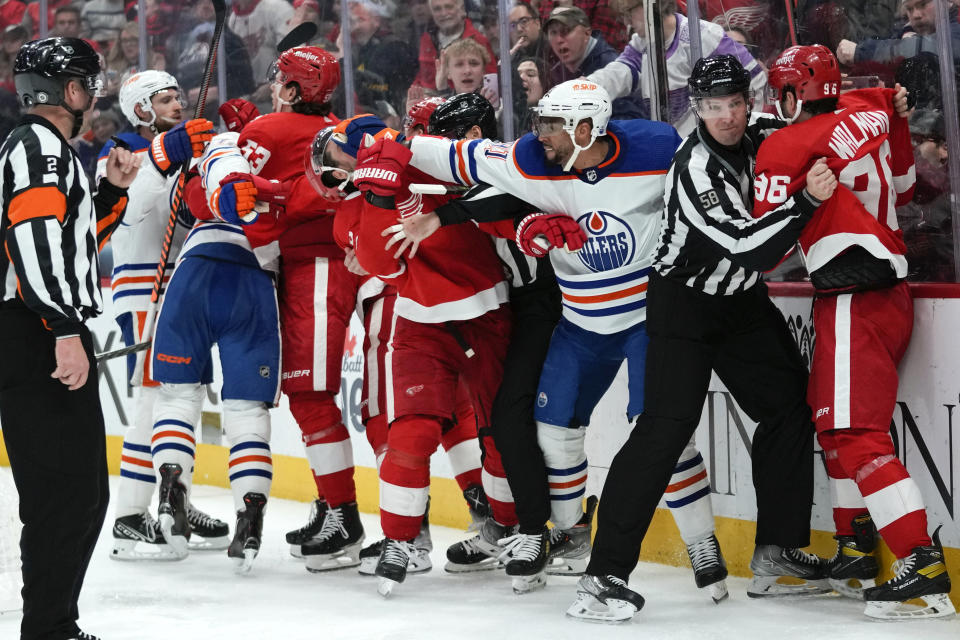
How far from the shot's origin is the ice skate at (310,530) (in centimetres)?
406

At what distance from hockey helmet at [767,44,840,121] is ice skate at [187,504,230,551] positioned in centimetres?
244

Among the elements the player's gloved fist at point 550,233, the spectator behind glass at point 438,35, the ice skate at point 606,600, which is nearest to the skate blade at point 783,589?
the ice skate at point 606,600

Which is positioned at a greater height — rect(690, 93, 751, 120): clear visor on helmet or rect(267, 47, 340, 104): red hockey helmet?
rect(267, 47, 340, 104): red hockey helmet

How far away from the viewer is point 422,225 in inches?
133

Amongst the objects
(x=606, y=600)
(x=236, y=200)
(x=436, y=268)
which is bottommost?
(x=606, y=600)

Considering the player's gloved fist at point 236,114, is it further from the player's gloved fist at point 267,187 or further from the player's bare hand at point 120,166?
the player's bare hand at point 120,166

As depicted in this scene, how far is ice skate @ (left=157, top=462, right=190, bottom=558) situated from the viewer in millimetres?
3957

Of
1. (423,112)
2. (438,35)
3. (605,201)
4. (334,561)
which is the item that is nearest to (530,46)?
(438,35)

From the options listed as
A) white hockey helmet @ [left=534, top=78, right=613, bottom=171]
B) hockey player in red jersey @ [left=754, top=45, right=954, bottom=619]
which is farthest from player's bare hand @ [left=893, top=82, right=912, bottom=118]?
white hockey helmet @ [left=534, top=78, right=613, bottom=171]

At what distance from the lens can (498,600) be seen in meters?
3.46

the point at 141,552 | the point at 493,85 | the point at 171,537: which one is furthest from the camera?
the point at 493,85

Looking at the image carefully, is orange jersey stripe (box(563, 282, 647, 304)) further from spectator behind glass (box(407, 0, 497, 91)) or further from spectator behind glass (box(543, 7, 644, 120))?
spectator behind glass (box(407, 0, 497, 91))

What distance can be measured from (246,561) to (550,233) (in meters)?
1.45

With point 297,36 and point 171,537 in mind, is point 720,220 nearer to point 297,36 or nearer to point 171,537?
point 171,537
